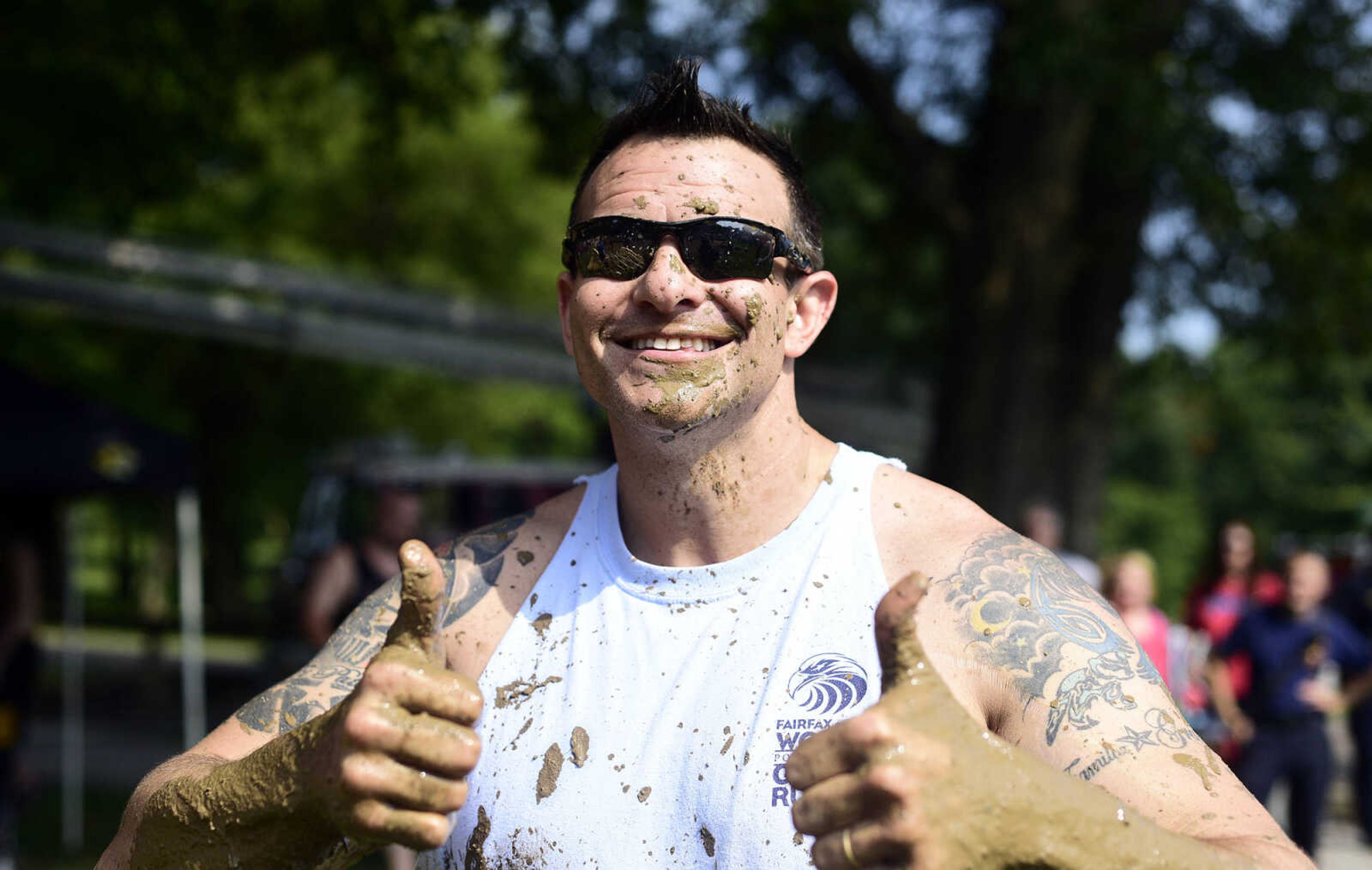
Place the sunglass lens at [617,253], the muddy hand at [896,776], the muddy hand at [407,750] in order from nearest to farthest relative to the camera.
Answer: the muddy hand at [896,776] → the muddy hand at [407,750] → the sunglass lens at [617,253]

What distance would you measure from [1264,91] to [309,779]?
9.70 metres

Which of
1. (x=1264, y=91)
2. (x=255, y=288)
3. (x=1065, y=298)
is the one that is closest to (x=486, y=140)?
(x=255, y=288)

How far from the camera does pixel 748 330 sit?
2.31m

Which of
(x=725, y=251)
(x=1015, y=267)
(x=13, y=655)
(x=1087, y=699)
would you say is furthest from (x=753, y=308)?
(x=1015, y=267)

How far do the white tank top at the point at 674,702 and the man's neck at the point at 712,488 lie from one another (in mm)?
50

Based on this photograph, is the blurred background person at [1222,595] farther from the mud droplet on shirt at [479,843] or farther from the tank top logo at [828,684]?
the mud droplet on shirt at [479,843]

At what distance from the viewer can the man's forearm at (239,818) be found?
1.80 m

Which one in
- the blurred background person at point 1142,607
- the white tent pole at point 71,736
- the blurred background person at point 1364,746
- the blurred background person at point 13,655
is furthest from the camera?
the white tent pole at point 71,736

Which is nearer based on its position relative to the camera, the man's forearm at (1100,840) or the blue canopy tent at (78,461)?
the man's forearm at (1100,840)

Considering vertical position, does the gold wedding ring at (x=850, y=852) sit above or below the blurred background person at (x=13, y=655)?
A: below

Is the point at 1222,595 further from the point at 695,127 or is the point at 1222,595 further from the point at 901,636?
the point at 901,636

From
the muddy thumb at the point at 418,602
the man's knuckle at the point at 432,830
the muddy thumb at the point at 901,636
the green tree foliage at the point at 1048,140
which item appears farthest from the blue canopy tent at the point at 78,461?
the muddy thumb at the point at 901,636

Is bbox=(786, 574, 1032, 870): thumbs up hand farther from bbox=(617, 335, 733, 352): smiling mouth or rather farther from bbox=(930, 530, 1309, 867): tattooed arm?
bbox=(617, 335, 733, 352): smiling mouth

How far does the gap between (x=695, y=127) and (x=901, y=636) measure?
3.89ft
